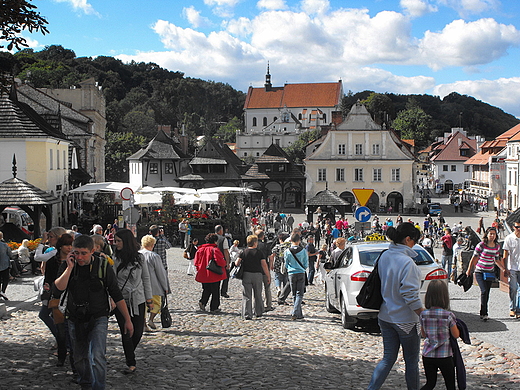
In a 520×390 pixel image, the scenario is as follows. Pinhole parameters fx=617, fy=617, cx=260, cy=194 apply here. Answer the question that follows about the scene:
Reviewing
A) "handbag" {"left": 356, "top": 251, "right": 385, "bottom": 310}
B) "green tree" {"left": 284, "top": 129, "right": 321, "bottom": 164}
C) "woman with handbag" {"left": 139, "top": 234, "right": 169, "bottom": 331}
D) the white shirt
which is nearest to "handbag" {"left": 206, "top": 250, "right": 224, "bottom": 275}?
"woman with handbag" {"left": 139, "top": 234, "right": 169, "bottom": 331}

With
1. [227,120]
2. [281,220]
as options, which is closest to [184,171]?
[281,220]

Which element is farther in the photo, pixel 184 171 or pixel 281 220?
pixel 184 171

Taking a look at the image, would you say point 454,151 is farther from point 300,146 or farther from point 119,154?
point 119,154

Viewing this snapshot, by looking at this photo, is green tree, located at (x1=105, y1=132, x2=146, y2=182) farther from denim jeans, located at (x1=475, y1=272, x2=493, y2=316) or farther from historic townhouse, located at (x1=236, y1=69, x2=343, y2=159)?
denim jeans, located at (x1=475, y1=272, x2=493, y2=316)

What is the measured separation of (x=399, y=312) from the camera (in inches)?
232

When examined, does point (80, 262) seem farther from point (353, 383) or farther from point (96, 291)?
point (353, 383)

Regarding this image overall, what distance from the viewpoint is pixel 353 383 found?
686 centimetres

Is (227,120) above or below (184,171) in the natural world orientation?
above

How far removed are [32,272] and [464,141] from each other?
326 feet

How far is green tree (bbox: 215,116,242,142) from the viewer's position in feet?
486

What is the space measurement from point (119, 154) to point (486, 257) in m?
78.9

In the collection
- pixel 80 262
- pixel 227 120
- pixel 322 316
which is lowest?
pixel 322 316

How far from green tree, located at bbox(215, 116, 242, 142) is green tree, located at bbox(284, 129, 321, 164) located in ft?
117

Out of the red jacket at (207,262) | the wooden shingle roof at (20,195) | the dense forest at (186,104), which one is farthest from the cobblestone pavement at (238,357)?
the dense forest at (186,104)
